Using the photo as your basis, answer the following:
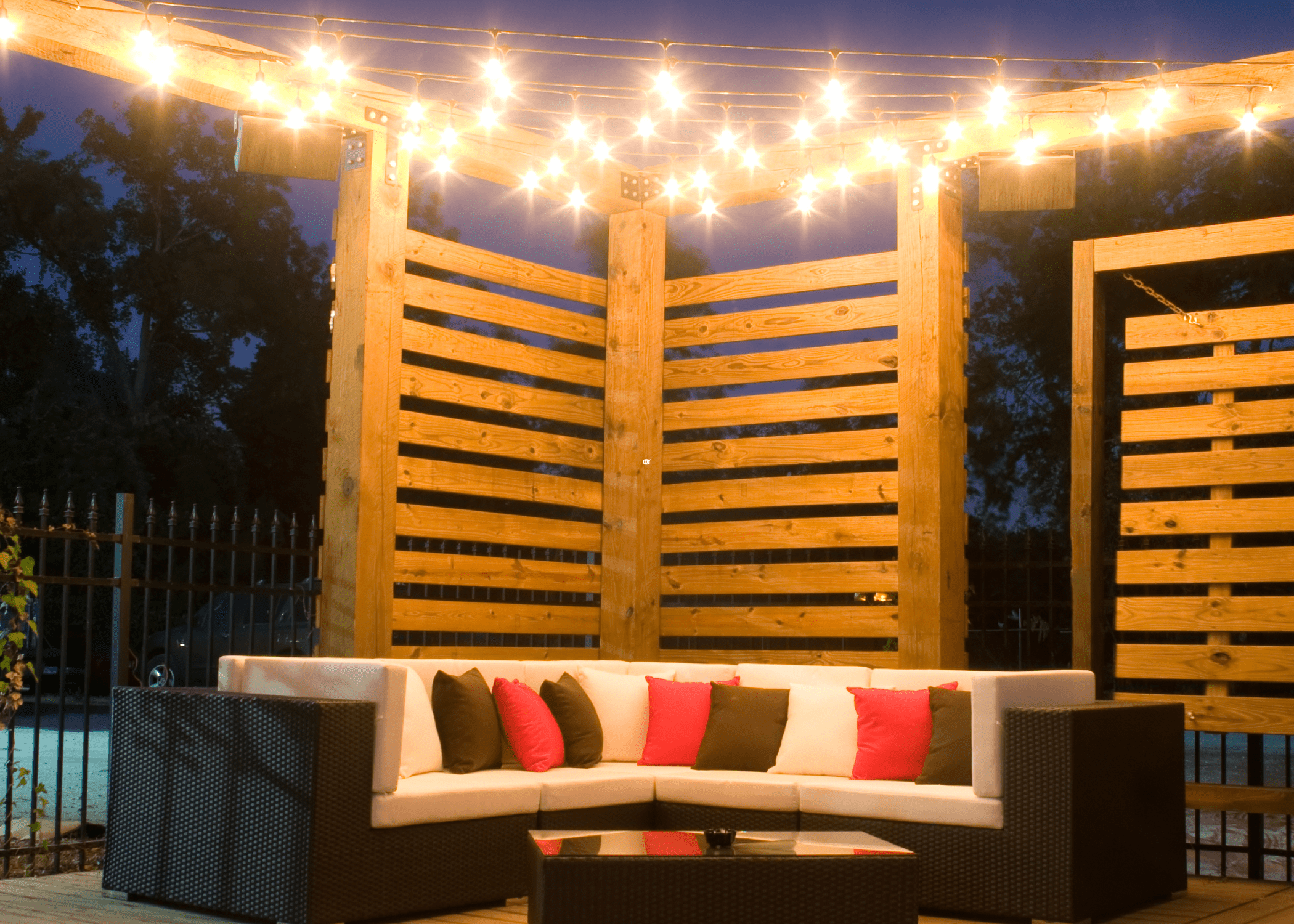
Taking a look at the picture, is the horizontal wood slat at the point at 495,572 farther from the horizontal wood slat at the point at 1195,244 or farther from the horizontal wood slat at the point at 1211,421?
the horizontal wood slat at the point at 1195,244

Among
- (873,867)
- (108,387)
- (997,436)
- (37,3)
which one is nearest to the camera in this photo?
(873,867)

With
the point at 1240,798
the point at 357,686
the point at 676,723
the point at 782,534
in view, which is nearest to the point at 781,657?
the point at 782,534

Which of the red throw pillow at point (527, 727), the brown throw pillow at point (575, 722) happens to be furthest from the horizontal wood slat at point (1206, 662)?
the red throw pillow at point (527, 727)

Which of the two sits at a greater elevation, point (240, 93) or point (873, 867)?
point (240, 93)

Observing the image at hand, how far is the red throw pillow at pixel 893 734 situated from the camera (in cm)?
508

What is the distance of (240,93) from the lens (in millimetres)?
5496

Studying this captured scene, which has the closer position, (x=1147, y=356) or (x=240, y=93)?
(x=240, y=93)

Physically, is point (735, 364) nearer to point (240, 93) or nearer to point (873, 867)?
point (240, 93)

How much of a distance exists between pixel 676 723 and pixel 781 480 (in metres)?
1.42

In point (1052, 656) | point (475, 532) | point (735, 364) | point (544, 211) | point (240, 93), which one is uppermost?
point (544, 211)

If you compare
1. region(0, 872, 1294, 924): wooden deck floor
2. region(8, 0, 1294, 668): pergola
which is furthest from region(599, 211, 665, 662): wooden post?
region(0, 872, 1294, 924): wooden deck floor

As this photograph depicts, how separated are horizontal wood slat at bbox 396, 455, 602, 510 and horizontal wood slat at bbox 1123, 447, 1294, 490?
264 cm

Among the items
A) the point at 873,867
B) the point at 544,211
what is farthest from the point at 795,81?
the point at 544,211

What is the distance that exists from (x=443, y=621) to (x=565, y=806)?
1.50 m
